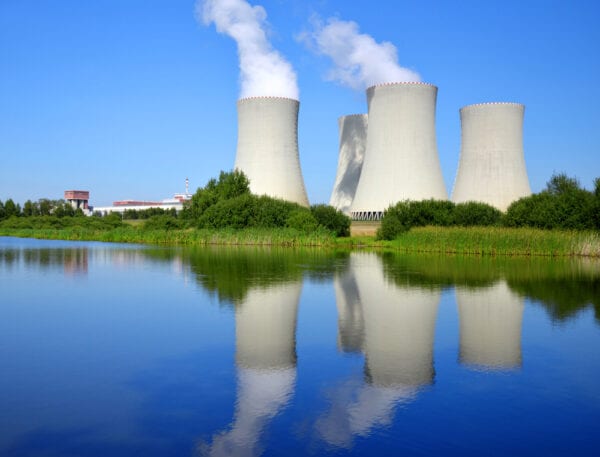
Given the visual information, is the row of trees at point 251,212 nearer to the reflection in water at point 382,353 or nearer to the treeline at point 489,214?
the treeline at point 489,214

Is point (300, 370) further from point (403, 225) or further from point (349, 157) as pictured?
point (349, 157)

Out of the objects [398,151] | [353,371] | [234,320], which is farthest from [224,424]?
[398,151]

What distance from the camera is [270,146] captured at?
24.9 metres

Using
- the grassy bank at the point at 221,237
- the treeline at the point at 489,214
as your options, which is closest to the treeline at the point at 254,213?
the grassy bank at the point at 221,237

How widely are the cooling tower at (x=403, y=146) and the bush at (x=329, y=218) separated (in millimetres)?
1808

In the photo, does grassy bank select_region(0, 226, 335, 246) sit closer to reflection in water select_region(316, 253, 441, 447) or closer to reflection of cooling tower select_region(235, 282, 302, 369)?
reflection in water select_region(316, 253, 441, 447)

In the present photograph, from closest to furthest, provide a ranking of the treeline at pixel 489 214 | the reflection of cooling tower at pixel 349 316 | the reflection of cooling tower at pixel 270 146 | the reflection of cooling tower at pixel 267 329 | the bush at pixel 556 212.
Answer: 1. the reflection of cooling tower at pixel 267 329
2. the reflection of cooling tower at pixel 349 316
3. the bush at pixel 556 212
4. the treeline at pixel 489 214
5. the reflection of cooling tower at pixel 270 146

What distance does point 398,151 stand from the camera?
2336cm

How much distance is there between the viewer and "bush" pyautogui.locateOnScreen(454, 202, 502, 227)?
70.9 feet

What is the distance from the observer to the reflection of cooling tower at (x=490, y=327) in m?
5.41

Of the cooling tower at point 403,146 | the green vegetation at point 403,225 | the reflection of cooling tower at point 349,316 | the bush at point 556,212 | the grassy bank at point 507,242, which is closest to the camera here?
the reflection of cooling tower at point 349,316

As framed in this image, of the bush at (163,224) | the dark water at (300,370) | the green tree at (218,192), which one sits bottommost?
the dark water at (300,370)

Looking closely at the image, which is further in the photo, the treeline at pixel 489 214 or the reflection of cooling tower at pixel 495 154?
the reflection of cooling tower at pixel 495 154

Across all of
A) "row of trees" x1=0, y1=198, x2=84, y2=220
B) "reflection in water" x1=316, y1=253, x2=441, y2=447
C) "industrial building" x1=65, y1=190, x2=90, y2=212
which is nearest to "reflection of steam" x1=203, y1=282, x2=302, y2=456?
"reflection in water" x1=316, y1=253, x2=441, y2=447
